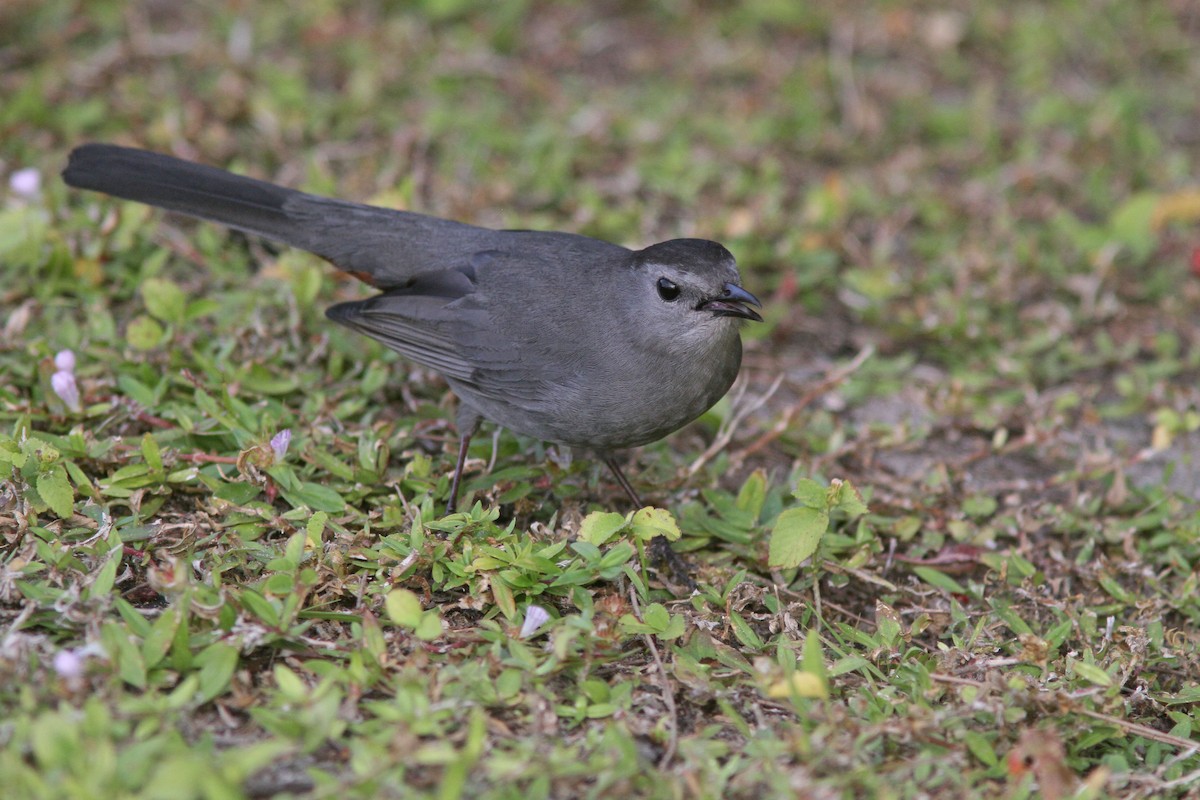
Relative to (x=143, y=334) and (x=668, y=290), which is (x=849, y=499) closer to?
(x=668, y=290)

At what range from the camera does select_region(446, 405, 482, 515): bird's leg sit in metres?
4.34

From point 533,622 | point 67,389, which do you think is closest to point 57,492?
point 67,389

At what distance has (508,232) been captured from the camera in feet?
15.9

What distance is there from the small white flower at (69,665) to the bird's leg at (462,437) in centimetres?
147

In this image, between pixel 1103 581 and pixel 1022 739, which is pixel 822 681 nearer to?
pixel 1022 739

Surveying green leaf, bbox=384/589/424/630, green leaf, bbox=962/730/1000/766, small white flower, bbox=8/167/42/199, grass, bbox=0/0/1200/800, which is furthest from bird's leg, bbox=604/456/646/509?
small white flower, bbox=8/167/42/199

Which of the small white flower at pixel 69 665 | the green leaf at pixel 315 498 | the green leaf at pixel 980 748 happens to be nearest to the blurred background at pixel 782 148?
the green leaf at pixel 315 498

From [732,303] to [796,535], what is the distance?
844 mm

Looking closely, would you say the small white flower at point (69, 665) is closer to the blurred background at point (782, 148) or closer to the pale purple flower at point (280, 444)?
the pale purple flower at point (280, 444)

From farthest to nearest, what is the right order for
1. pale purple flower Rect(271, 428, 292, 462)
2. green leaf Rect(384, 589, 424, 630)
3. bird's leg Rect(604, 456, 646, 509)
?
bird's leg Rect(604, 456, 646, 509) → pale purple flower Rect(271, 428, 292, 462) → green leaf Rect(384, 589, 424, 630)

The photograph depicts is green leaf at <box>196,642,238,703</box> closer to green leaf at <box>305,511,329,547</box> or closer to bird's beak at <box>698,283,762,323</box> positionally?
green leaf at <box>305,511,329,547</box>

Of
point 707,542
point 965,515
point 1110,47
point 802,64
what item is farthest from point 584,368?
point 1110,47

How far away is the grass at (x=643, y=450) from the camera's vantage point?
3.21 m

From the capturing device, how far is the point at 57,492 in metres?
3.77
